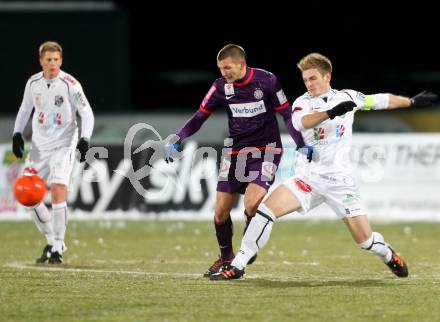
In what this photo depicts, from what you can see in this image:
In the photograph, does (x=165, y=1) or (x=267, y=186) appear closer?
(x=267, y=186)

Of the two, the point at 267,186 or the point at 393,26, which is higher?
the point at 393,26

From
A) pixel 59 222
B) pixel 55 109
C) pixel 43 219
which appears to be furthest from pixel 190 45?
pixel 59 222

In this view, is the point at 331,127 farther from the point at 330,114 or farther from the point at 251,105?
the point at 251,105

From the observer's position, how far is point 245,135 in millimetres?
10555

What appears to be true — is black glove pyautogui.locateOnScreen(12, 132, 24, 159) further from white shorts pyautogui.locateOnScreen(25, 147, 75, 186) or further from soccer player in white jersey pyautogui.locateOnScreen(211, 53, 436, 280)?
soccer player in white jersey pyautogui.locateOnScreen(211, 53, 436, 280)

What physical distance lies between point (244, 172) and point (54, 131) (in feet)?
8.58

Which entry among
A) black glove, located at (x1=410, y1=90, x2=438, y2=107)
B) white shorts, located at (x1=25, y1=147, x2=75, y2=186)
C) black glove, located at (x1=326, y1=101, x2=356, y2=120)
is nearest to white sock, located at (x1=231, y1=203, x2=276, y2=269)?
black glove, located at (x1=326, y1=101, x2=356, y2=120)

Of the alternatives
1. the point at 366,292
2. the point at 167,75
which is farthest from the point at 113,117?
the point at 366,292

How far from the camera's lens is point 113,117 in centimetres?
2200

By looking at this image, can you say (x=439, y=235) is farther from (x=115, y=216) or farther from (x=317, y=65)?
(x=317, y=65)

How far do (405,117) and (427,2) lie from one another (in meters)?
10.1

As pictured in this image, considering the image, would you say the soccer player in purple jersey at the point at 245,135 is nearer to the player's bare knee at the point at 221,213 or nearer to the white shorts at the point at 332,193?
the player's bare knee at the point at 221,213

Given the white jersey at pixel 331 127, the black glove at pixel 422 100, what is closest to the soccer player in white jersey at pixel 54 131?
the white jersey at pixel 331 127

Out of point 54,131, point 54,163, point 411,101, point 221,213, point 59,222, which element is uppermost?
point 411,101
